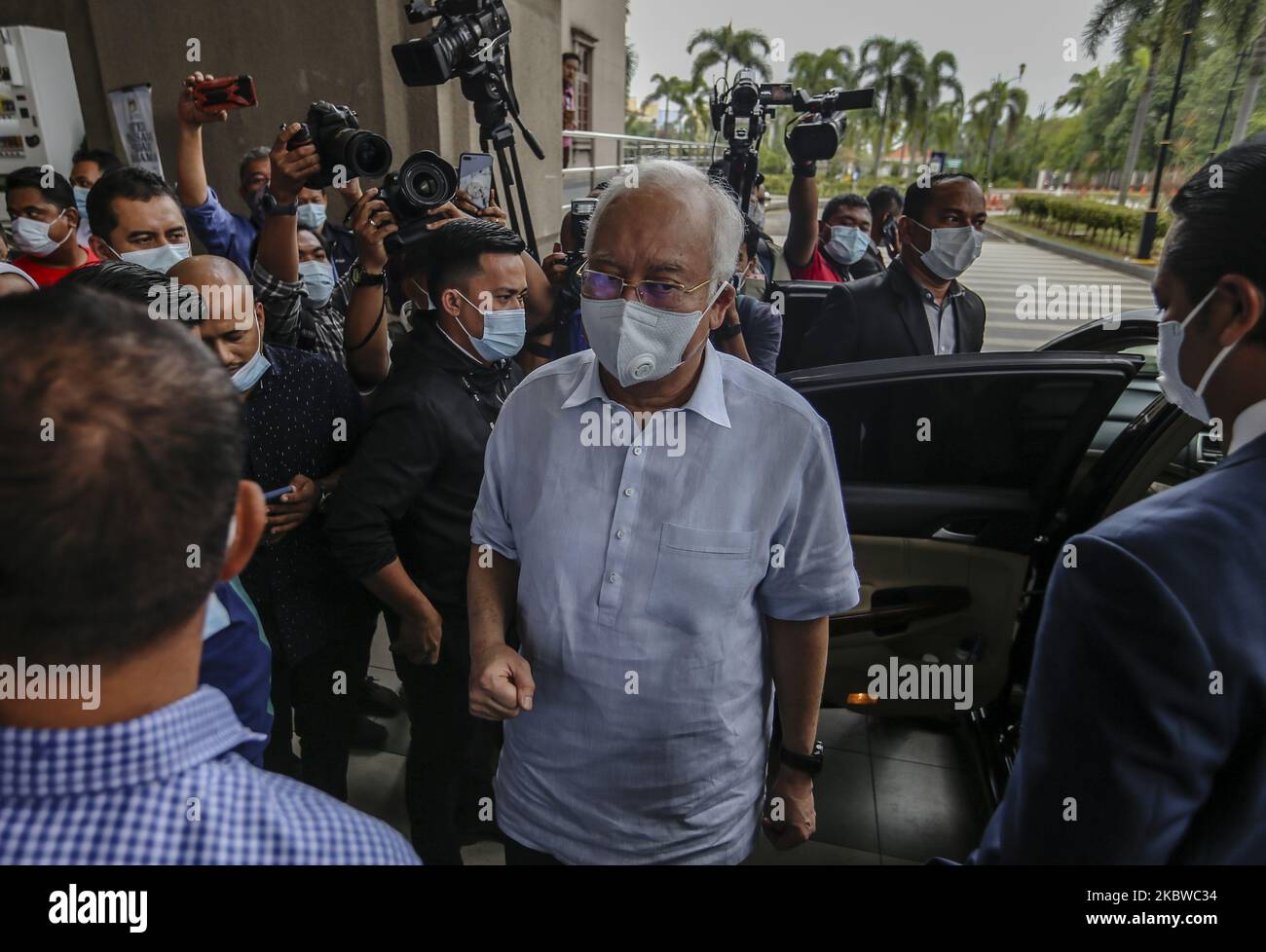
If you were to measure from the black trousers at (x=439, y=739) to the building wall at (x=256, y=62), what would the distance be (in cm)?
470

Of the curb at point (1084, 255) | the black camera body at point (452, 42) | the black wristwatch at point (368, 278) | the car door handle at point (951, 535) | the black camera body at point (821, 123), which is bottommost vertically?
the curb at point (1084, 255)

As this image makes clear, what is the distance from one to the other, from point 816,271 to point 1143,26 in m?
14.9

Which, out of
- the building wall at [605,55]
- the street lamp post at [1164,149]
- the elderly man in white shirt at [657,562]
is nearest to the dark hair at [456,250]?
the elderly man in white shirt at [657,562]

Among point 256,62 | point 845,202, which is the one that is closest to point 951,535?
point 845,202

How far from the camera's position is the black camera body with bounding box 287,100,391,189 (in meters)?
2.15

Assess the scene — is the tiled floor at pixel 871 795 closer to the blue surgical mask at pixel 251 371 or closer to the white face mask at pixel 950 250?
the blue surgical mask at pixel 251 371

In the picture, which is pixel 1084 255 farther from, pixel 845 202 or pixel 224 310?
pixel 224 310

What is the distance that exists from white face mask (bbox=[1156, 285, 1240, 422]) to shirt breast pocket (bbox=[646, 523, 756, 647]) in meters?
0.64

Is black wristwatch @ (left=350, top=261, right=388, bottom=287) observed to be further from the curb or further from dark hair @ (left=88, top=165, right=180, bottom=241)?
the curb

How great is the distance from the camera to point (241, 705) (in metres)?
1.16

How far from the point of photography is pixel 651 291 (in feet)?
4.41

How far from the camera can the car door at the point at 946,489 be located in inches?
80.3

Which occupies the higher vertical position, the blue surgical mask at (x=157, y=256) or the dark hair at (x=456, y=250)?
the dark hair at (x=456, y=250)
